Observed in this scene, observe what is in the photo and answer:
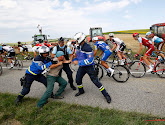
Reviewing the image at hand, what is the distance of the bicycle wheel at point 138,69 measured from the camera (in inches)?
221

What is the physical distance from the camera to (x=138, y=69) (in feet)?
19.3

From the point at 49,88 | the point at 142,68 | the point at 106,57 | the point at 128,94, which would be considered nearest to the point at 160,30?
the point at 142,68

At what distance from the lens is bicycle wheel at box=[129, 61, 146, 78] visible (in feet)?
→ 18.4

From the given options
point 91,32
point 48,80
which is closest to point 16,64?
point 48,80

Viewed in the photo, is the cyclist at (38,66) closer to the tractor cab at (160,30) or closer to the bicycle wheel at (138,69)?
the bicycle wheel at (138,69)

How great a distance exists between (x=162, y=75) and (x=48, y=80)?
5120 millimetres

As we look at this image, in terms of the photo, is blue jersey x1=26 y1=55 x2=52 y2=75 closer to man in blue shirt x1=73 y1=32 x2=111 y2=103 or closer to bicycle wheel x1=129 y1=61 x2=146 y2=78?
man in blue shirt x1=73 y1=32 x2=111 y2=103

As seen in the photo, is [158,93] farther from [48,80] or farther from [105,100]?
[48,80]

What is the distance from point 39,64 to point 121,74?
3527 millimetres

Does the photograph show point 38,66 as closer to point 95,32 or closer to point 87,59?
point 87,59

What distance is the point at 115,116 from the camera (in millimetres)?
2891

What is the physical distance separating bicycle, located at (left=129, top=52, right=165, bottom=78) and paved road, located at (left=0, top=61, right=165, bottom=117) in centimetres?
25

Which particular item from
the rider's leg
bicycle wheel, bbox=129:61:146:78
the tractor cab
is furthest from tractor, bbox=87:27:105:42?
the rider's leg

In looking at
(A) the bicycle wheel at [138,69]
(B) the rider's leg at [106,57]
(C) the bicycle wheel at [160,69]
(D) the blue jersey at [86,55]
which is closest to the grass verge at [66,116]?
(D) the blue jersey at [86,55]
